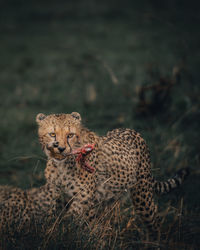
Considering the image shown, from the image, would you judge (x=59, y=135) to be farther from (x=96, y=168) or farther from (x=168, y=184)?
(x=168, y=184)

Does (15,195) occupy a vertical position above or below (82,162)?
below

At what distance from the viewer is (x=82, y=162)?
2.99 meters

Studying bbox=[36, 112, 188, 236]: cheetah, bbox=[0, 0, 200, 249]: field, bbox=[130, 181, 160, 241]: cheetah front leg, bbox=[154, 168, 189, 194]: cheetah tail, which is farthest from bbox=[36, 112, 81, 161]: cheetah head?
bbox=[154, 168, 189, 194]: cheetah tail

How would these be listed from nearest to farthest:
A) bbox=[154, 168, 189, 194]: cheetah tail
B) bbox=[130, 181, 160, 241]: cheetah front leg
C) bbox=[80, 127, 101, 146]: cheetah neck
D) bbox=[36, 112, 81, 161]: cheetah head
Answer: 1. bbox=[36, 112, 81, 161]: cheetah head
2. bbox=[80, 127, 101, 146]: cheetah neck
3. bbox=[130, 181, 160, 241]: cheetah front leg
4. bbox=[154, 168, 189, 194]: cheetah tail

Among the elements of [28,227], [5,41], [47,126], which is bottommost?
[28,227]

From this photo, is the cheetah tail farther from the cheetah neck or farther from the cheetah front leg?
the cheetah neck

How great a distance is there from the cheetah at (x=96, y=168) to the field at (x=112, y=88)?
0.52ft

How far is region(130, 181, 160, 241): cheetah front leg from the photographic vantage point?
3.27 meters

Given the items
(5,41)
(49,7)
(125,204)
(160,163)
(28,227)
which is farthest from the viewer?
(49,7)

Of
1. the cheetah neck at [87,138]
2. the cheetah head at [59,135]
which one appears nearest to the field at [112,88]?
the cheetah neck at [87,138]

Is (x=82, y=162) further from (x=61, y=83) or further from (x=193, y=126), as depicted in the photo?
(x=61, y=83)

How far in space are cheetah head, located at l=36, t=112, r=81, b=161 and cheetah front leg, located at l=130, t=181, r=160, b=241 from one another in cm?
74

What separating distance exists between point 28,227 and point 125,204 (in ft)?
3.32

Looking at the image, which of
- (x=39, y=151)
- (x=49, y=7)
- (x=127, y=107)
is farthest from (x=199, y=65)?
(x=49, y=7)
